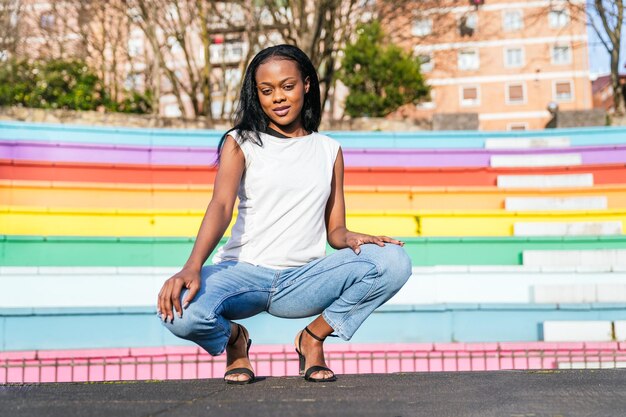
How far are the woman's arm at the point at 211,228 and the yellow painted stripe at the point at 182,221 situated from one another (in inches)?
197

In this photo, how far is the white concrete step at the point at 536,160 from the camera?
964cm

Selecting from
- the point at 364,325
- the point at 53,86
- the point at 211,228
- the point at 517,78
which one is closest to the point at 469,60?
the point at 517,78

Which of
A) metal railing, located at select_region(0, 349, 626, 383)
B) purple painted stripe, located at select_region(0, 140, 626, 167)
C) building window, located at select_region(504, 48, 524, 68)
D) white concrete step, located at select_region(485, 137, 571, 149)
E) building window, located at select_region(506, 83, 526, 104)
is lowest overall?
metal railing, located at select_region(0, 349, 626, 383)

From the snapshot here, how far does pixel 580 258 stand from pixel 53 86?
13.4 meters

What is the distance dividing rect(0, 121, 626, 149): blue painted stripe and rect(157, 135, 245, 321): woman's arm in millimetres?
7118

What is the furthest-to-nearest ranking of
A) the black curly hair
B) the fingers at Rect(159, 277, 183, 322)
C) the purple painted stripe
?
the purple painted stripe, the black curly hair, the fingers at Rect(159, 277, 183, 322)

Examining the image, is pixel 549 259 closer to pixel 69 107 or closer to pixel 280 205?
pixel 280 205

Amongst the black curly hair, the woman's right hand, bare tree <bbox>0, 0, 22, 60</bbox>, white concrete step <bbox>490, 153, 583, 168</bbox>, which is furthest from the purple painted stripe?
bare tree <bbox>0, 0, 22, 60</bbox>

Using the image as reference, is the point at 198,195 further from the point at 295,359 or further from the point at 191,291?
the point at 191,291

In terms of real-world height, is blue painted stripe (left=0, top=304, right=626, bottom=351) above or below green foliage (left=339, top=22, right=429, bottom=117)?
below

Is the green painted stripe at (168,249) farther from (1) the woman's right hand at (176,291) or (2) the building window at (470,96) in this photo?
(2) the building window at (470,96)

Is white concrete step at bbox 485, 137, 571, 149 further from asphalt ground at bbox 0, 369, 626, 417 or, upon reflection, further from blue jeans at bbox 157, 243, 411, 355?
blue jeans at bbox 157, 243, 411, 355

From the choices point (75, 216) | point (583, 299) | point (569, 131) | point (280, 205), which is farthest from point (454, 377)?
point (569, 131)

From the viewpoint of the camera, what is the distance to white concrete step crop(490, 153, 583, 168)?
31.6 feet
